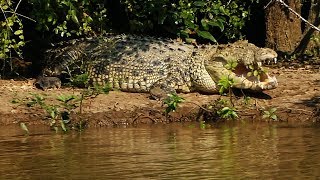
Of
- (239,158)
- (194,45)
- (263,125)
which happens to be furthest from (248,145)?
(194,45)

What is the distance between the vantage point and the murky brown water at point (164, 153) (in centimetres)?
595

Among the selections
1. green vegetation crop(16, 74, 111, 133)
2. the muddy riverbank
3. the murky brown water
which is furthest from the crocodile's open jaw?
green vegetation crop(16, 74, 111, 133)

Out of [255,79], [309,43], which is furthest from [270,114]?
[309,43]

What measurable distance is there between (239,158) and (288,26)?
269 inches

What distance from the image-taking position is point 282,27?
13000 millimetres

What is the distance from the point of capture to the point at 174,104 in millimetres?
9188

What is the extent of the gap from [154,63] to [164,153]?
4.19m

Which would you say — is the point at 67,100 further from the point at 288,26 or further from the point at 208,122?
the point at 288,26

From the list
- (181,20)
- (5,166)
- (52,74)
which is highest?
(181,20)

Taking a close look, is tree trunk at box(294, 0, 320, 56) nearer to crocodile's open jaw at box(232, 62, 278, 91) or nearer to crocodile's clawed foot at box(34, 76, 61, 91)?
crocodile's open jaw at box(232, 62, 278, 91)

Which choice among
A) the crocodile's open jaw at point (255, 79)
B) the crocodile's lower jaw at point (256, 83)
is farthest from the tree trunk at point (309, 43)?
the crocodile's lower jaw at point (256, 83)

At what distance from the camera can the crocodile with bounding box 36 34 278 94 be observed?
34.8ft

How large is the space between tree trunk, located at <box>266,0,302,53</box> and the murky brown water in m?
4.30

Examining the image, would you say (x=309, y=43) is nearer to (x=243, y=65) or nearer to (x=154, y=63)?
(x=243, y=65)
